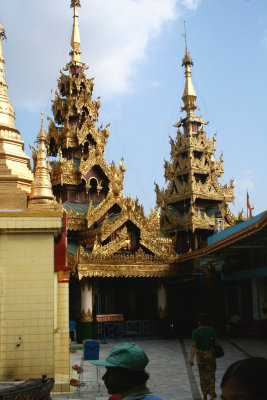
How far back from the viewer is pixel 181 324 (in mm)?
24516

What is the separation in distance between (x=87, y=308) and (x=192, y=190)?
15.7 metres

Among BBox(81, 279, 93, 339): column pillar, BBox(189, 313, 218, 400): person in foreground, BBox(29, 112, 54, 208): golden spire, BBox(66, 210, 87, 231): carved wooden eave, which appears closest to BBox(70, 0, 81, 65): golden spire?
BBox(66, 210, 87, 231): carved wooden eave

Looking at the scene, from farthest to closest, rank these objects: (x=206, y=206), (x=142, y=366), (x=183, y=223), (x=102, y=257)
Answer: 1. (x=206, y=206)
2. (x=183, y=223)
3. (x=102, y=257)
4. (x=142, y=366)

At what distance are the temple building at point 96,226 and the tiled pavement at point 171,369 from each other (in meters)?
3.07

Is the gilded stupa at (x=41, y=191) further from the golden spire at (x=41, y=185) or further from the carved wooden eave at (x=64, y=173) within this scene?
the carved wooden eave at (x=64, y=173)

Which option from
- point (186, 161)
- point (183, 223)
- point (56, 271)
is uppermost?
point (186, 161)

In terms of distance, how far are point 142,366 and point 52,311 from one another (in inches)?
251

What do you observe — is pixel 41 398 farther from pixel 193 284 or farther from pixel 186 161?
pixel 186 161

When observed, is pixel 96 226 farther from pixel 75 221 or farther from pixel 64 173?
pixel 64 173

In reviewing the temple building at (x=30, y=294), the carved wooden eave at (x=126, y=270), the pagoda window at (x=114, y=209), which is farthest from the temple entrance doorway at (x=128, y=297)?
the temple building at (x=30, y=294)

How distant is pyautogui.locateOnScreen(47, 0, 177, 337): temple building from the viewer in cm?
2148

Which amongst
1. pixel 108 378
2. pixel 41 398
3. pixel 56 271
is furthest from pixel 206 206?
pixel 108 378

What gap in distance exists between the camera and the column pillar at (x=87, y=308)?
20.6m

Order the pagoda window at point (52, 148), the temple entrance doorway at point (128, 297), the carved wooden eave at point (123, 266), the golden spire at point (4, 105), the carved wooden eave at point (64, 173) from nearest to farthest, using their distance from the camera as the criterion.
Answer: the golden spire at point (4, 105) < the carved wooden eave at point (123, 266) < the temple entrance doorway at point (128, 297) < the carved wooden eave at point (64, 173) < the pagoda window at point (52, 148)
